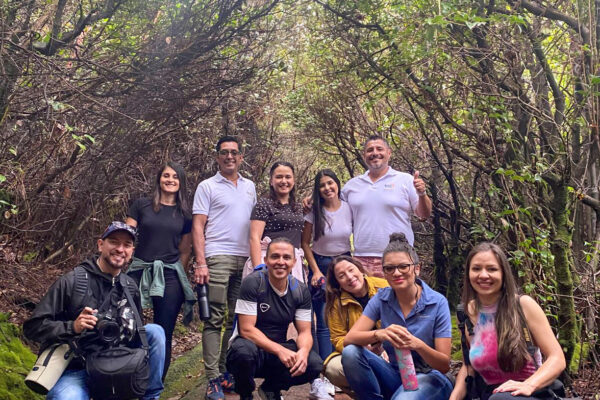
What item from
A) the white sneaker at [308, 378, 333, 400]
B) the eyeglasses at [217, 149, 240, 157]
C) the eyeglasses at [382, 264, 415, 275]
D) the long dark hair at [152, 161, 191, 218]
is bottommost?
the white sneaker at [308, 378, 333, 400]

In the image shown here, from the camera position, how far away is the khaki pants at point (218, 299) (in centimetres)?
493

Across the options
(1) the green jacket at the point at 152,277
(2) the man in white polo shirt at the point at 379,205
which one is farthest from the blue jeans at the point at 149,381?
(2) the man in white polo shirt at the point at 379,205

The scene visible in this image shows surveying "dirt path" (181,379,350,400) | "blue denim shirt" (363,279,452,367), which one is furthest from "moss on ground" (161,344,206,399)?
"blue denim shirt" (363,279,452,367)

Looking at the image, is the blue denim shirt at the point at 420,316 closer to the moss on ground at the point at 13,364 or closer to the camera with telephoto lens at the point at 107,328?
the camera with telephoto lens at the point at 107,328

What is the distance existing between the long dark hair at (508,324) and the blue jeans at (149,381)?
2242mm

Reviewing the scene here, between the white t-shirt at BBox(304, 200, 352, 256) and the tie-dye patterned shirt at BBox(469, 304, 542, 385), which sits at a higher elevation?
the white t-shirt at BBox(304, 200, 352, 256)

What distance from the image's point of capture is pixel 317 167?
46.1 feet

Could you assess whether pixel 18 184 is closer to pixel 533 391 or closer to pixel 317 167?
pixel 533 391

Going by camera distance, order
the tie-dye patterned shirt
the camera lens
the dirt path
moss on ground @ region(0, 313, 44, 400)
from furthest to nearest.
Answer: the dirt path < moss on ground @ region(0, 313, 44, 400) < the camera lens < the tie-dye patterned shirt

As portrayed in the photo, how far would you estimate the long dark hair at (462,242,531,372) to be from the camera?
3.29 metres

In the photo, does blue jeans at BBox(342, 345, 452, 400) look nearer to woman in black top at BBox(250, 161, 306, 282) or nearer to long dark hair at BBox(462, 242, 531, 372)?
long dark hair at BBox(462, 242, 531, 372)

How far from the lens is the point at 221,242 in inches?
202

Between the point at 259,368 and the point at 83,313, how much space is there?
5.04 feet

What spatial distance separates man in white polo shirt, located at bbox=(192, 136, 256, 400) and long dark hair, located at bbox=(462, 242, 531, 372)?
7.60 ft
